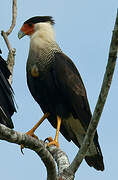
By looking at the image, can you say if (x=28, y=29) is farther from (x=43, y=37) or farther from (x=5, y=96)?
(x=5, y=96)

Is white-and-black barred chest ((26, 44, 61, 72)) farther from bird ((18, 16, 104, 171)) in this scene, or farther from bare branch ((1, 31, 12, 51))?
bare branch ((1, 31, 12, 51))

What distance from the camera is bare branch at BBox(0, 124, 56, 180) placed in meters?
3.97

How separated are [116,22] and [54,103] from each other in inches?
116

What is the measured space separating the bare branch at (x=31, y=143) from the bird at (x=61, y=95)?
1528 mm

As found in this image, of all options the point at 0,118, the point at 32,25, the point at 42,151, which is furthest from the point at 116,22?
the point at 32,25

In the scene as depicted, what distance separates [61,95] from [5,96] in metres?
0.91

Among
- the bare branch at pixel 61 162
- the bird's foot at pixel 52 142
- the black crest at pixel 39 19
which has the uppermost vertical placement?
the black crest at pixel 39 19

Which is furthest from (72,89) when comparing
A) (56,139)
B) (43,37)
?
(43,37)

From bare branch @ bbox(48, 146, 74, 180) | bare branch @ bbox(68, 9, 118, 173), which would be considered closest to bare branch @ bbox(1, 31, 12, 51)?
bare branch @ bbox(48, 146, 74, 180)

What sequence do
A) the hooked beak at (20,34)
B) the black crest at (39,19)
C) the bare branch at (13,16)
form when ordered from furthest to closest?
the black crest at (39,19), the hooked beak at (20,34), the bare branch at (13,16)

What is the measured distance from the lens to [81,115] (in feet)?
19.7

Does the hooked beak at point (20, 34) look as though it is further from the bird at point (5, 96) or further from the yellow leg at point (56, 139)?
the yellow leg at point (56, 139)

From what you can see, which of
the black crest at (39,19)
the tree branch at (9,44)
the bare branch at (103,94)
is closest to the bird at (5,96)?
the tree branch at (9,44)

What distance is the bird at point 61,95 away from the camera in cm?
603
